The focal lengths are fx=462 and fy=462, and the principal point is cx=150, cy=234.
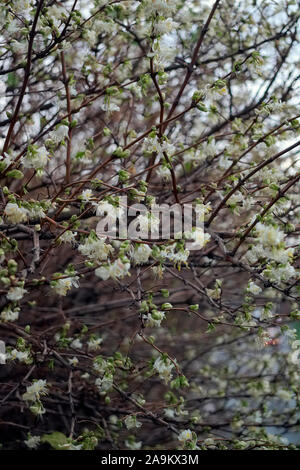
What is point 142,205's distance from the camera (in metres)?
2.30

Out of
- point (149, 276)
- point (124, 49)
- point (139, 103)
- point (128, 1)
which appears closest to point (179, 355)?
point (149, 276)

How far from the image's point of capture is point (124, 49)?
394 centimetres

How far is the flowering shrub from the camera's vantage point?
2.07m

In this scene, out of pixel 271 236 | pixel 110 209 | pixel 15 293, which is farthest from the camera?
pixel 110 209

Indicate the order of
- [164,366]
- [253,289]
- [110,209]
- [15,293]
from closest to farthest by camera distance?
[15,293]
[110,209]
[164,366]
[253,289]

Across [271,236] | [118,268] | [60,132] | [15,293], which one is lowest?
[15,293]

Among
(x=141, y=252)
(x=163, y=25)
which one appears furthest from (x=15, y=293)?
(x=163, y=25)

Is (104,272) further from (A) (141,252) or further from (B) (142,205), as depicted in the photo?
(B) (142,205)

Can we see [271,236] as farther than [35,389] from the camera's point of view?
No

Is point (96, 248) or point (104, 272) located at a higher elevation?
point (96, 248)

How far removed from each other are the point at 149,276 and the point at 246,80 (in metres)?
1.91

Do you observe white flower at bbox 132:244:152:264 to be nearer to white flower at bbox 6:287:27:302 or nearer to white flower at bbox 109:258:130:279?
white flower at bbox 109:258:130:279

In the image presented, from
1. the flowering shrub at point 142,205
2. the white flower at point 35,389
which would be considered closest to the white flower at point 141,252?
the flowering shrub at point 142,205
